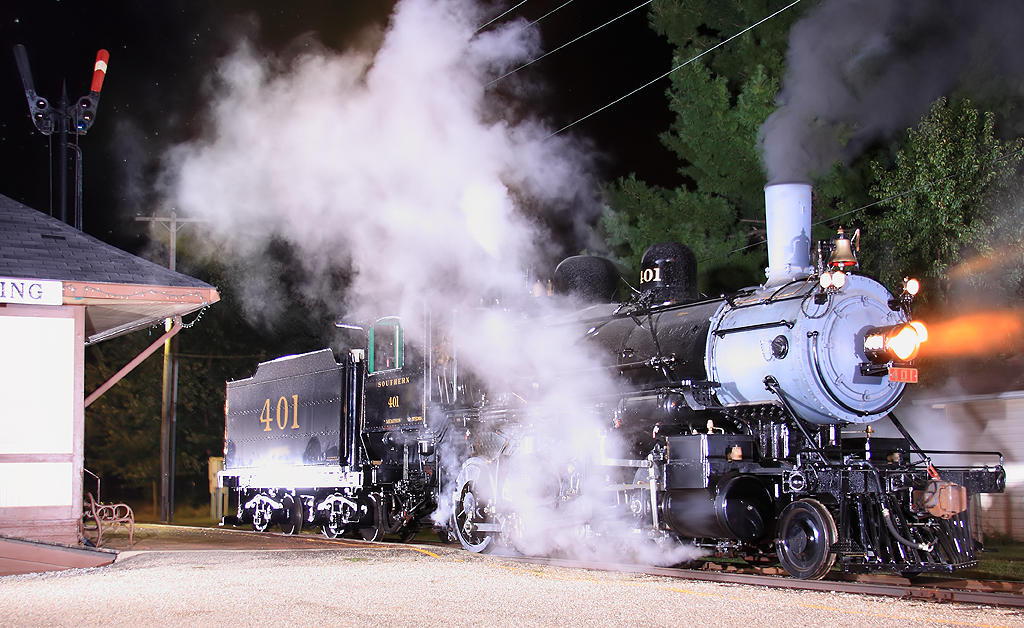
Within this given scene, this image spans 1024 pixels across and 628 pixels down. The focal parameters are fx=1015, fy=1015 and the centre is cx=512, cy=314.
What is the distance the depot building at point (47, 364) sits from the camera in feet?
35.3

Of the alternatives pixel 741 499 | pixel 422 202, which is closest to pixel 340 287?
pixel 422 202

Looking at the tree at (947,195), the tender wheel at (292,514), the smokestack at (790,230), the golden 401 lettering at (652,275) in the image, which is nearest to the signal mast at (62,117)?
the tender wheel at (292,514)

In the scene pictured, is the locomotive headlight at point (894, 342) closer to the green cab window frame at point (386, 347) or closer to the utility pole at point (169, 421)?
the green cab window frame at point (386, 347)

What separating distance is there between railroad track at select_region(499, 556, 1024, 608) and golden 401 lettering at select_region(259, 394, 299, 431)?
621cm

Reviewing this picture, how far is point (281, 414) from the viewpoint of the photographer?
16.0m

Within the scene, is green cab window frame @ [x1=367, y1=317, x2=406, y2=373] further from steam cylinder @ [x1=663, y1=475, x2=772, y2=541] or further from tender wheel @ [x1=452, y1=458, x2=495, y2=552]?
steam cylinder @ [x1=663, y1=475, x2=772, y2=541]

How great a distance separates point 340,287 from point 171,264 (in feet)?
29.3

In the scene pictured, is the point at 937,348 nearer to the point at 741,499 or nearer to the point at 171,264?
the point at 741,499

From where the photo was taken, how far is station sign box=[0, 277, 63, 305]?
10.6 metres

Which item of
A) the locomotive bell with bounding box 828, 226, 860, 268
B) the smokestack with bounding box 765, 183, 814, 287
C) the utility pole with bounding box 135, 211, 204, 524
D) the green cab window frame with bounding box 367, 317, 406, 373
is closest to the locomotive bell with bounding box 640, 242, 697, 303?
the smokestack with bounding box 765, 183, 814, 287

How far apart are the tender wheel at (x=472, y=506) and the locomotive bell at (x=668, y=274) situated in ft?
9.15

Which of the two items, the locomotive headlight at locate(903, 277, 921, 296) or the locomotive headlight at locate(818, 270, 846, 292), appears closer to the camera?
the locomotive headlight at locate(818, 270, 846, 292)

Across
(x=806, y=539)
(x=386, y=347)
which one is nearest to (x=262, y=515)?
(x=386, y=347)

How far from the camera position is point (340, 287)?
55.9ft
